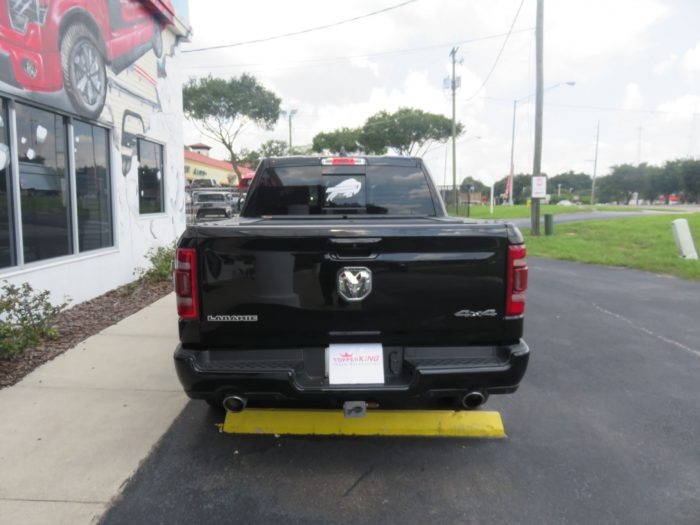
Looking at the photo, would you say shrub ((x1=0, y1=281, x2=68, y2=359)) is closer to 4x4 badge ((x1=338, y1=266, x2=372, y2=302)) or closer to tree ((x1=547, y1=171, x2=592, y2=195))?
4x4 badge ((x1=338, y1=266, x2=372, y2=302))

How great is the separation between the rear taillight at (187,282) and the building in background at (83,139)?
3824mm

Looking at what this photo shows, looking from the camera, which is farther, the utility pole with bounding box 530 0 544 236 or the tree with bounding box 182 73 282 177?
the tree with bounding box 182 73 282 177

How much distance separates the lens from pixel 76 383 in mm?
4574

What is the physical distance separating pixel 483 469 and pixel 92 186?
688 cm

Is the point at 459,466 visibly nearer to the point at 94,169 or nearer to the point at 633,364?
the point at 633,364

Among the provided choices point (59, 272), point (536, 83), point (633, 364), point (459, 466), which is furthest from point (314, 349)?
point (536, 83)

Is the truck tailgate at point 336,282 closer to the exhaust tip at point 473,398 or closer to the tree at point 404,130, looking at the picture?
the exhaust tip at point 473,398

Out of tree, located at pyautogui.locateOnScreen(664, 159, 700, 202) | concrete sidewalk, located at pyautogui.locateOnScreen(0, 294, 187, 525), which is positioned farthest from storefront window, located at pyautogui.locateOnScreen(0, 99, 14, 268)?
tree, located at pyautogui.locateOnScreen(664, 159, 700, 202)

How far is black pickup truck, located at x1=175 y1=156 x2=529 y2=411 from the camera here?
2.88m

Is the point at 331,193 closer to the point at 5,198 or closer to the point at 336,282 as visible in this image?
the point at 336,282

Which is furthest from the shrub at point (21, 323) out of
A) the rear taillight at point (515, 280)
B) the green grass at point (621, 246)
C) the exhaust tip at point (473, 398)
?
the green grass at point (621, 246)

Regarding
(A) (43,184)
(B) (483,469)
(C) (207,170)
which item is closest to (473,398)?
(B) (483,469)

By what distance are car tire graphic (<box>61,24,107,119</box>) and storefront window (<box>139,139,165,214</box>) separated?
191 centimetres

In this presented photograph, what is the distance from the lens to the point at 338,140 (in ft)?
176
